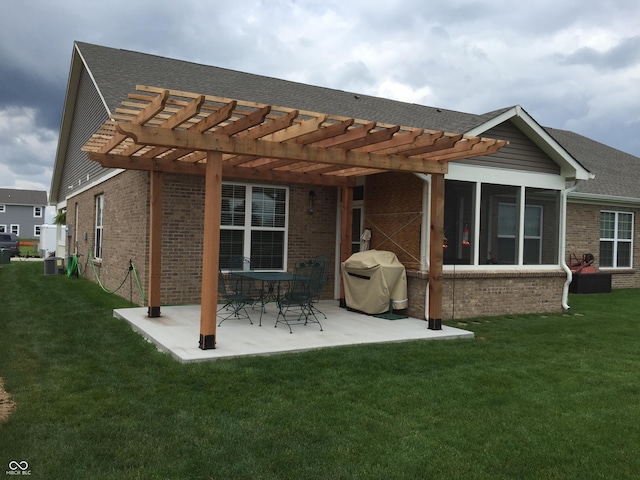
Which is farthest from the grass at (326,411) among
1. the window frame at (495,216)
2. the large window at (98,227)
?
the large window at (98,227)

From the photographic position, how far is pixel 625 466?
347 centimetres

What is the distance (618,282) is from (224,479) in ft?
50.7

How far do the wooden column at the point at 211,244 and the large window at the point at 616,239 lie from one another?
43.1 feet

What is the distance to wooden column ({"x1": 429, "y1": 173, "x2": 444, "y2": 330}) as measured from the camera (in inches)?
314

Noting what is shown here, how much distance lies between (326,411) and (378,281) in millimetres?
4694

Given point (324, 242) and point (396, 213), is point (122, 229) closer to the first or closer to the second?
point (324, 242)

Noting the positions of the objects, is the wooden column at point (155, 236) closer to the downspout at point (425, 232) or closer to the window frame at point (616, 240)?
the downspout at point (425, 232)

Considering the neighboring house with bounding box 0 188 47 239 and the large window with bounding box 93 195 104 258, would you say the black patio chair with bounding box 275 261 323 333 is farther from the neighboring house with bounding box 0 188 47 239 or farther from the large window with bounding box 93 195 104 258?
the neighboring house with bounding box 0 188 47 239

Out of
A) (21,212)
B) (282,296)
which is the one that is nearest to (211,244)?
(282,296)

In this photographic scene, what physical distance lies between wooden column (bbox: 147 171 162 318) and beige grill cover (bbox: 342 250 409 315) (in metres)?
3.27

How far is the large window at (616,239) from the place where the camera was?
1540 cm

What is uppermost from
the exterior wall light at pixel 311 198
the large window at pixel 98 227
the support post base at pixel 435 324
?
the exterior wall light at pixel 311 198

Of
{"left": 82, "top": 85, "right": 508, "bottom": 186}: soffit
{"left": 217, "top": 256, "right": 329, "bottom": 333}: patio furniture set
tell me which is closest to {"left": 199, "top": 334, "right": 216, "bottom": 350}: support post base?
{"left": 217, "top": 256, "right": 329, "bottom": 333}: patio furniture set

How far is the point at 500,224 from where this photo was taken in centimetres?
970
